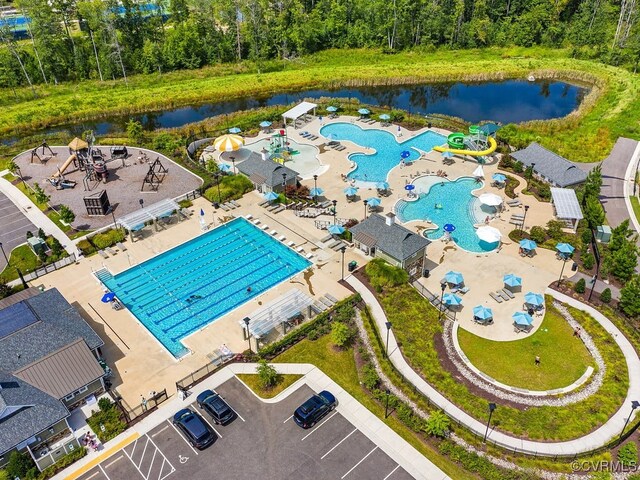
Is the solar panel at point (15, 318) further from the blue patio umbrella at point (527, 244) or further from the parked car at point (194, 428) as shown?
the blue patio umbrella at point (527, 244)

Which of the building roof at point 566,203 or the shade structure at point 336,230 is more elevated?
the building roof at point 566,203

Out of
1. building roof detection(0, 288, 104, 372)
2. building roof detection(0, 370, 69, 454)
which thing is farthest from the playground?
building roof detection(0, 370, 69, 454)

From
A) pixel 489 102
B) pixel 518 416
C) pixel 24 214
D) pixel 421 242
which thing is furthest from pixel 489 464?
pixel 489 102

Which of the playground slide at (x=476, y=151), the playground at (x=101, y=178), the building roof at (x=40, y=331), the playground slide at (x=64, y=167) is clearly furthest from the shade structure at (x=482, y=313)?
the playground slide at (x=64, y=167)

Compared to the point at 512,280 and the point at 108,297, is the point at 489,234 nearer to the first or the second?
the point at 512,280

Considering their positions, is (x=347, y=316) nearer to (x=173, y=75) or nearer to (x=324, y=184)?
(x=324, y=184)

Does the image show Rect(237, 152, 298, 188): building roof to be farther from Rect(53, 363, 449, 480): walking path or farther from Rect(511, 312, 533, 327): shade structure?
Rect(511, 312, 533, 327): shade structure

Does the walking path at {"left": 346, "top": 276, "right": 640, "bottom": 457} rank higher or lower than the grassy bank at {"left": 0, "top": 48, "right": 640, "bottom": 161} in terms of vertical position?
lower
